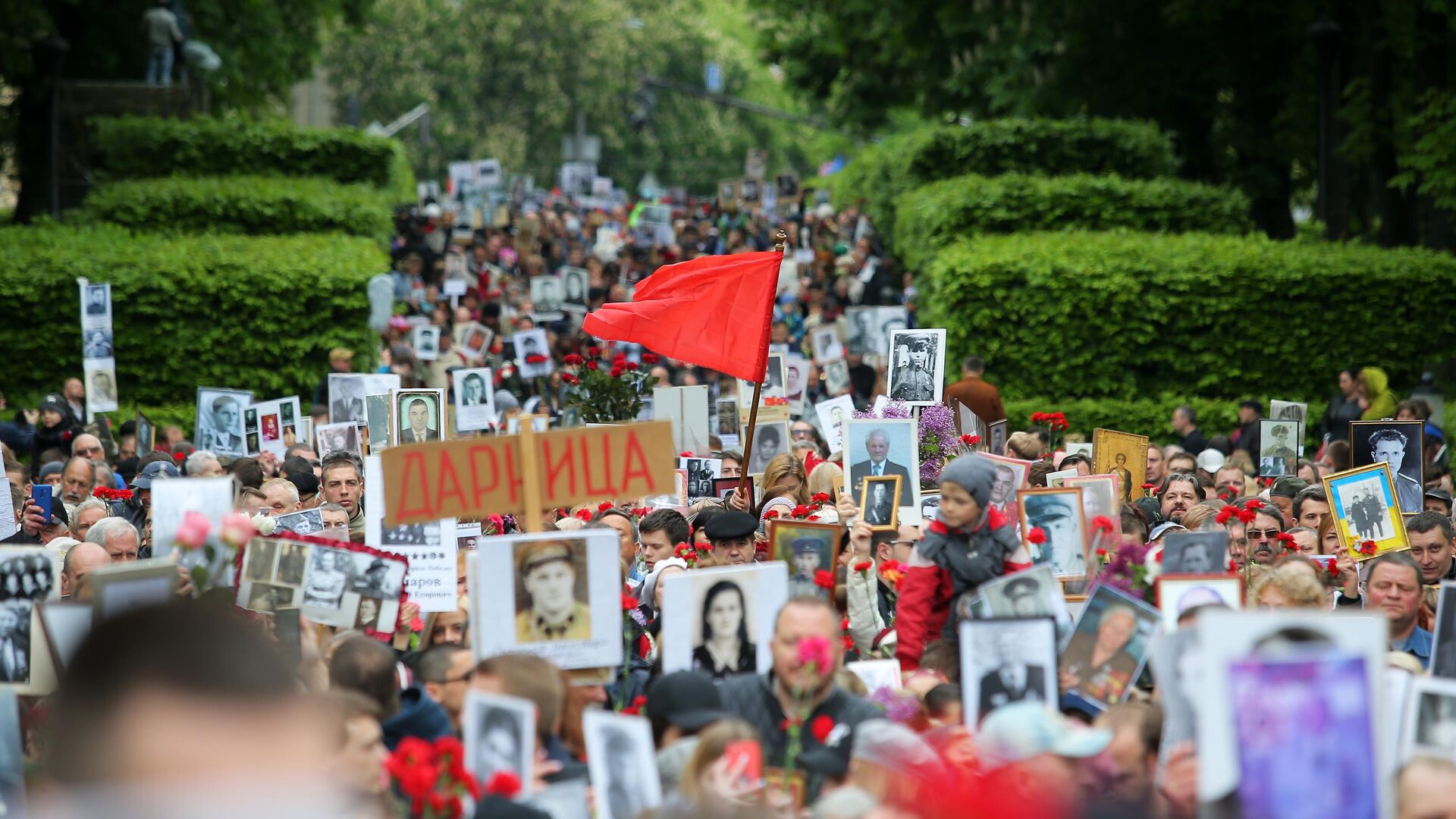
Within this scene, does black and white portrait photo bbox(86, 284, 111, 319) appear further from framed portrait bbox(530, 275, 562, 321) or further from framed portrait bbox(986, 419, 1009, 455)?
framed portrait bbox(986, 419, 1009, 455)

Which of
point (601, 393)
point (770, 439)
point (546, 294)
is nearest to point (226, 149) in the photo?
point (546, 294)

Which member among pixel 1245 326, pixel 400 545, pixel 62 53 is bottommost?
pixel 400 545

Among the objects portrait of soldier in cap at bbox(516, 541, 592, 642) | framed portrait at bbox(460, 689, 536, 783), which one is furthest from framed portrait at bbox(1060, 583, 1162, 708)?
framed portrait at bbox(460, 689, 536, 783)

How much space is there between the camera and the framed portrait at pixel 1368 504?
29.2 ft

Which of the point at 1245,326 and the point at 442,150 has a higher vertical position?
the point at 442,150

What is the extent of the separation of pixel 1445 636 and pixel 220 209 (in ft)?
63.1

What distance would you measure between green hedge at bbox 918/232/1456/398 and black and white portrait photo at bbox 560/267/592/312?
5.98m

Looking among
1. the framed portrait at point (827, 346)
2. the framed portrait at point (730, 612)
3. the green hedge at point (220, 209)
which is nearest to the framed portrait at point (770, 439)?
the framed portrait at point (827, 346)

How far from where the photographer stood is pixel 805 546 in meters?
7.20

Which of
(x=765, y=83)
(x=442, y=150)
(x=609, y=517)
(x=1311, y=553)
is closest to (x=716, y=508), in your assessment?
(x=609, y=517)

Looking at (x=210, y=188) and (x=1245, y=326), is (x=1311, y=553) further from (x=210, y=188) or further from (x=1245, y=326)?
(x=210, y=188)

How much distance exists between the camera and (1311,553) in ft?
30.4

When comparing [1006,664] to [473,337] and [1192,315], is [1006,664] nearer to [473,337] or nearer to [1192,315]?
[1192,315]

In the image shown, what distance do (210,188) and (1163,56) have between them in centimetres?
1454
